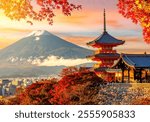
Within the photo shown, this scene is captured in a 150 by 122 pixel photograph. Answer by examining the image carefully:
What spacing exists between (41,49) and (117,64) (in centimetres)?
417

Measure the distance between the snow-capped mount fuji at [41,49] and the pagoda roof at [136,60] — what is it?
2751 mm

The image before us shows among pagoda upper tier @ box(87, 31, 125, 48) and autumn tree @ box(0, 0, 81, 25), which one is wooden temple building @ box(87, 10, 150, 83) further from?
autumn tree @ box(0, 0, 81, 25)

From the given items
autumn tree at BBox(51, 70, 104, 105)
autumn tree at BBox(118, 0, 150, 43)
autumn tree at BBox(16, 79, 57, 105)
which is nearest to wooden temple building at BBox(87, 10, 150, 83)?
autumn tree at BBox(51, 70, 104, 105)

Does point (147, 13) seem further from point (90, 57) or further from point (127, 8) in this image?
point (90, 57)

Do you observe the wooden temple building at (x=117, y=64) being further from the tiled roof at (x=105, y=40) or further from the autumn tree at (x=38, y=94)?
the autumn tree at (x=38, y=94)

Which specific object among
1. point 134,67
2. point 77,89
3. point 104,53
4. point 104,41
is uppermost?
point 104,41

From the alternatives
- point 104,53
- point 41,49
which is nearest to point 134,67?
point 41,49

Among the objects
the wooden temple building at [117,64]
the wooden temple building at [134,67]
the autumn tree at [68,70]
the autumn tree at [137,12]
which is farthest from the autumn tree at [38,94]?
the autumn tree at [137,12]

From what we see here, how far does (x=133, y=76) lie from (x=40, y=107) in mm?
11821

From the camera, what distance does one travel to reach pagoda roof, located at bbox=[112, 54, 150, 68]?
86.0 feet

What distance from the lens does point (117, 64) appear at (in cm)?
2780

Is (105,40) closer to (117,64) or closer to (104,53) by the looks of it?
(104,53)

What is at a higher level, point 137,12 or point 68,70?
point 137,12

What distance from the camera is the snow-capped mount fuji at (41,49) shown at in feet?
88.9
